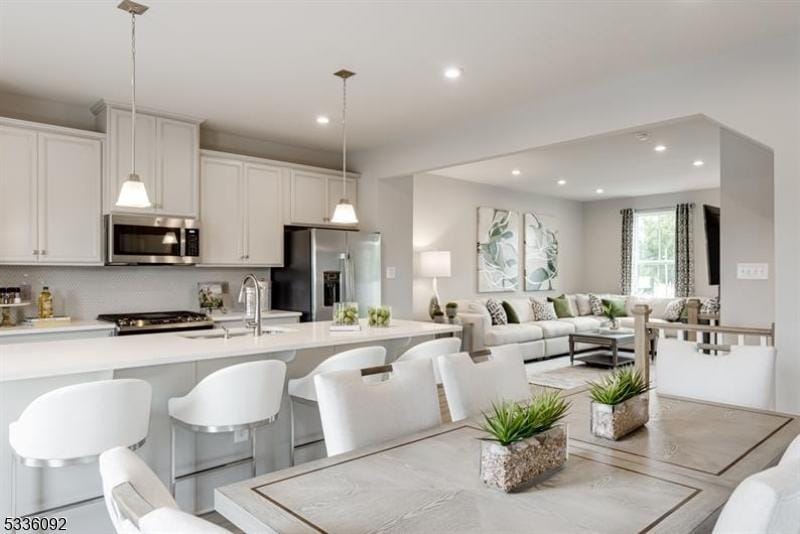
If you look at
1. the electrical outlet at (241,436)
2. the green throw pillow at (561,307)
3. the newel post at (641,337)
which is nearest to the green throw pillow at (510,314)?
the green throw pillow at (561,307)

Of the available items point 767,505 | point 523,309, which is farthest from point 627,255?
point 767,505

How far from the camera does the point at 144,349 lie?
259 centimetres

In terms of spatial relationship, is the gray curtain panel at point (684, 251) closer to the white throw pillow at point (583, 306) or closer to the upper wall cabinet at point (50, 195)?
the white throw pillow at point (583, 306)

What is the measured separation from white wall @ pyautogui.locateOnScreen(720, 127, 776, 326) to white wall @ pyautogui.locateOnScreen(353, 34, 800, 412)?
879mm

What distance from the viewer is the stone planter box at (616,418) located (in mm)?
1602

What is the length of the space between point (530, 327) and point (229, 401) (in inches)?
225

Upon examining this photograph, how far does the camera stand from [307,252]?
5.18 metres

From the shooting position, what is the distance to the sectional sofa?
6.91 m

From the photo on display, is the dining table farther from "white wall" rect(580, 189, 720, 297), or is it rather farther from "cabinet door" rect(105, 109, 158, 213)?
"white wall" rect(580, 189, 720, 297)

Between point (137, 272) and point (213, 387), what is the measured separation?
2.87 meters

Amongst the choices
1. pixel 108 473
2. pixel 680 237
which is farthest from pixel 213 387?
pixel 680 237

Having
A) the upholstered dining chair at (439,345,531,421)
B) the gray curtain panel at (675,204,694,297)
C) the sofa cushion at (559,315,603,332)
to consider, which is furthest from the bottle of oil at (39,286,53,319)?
the gray curtain panel at (675,204,694,297)

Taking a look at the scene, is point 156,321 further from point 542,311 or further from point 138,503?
point 542,311

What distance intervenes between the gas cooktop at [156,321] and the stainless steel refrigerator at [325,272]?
0.93 m
